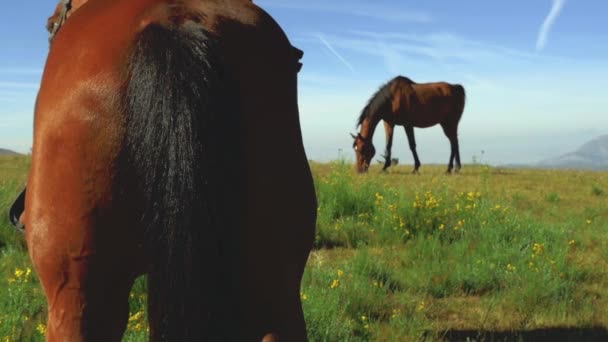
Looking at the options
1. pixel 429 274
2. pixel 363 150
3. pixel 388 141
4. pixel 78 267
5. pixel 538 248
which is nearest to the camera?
pixel 78 267

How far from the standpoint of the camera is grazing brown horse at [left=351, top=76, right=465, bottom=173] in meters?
15.5

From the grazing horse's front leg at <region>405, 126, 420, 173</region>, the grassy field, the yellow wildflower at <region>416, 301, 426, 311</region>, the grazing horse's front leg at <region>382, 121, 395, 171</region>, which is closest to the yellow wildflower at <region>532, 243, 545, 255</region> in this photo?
the grassy field

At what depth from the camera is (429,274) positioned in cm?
486

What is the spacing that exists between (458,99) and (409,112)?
2228 millimetres

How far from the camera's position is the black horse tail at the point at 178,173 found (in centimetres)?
154

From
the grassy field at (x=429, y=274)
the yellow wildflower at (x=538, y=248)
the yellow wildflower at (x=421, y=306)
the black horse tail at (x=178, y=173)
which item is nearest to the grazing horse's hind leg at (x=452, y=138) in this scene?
the grassy field at (x=429, y=274)

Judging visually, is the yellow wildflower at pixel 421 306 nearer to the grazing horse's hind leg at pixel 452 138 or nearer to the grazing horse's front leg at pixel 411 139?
the grazing horse's front leg at pixel 411 139

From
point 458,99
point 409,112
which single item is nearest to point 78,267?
point 409,112

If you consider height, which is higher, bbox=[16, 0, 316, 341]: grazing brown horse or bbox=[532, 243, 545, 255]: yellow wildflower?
bbox=[16, 0, 316, 341]: grazing brown horse

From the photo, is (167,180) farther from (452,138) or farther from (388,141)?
(452,138)

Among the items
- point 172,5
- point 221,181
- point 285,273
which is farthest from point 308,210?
point 172,5

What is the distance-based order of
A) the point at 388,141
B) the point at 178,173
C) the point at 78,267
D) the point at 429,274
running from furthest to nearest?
the point at 388,141
the point at 429,274
the point at 78,267
the point at 178,173

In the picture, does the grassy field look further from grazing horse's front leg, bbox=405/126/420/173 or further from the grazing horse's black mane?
the grazing horse's black mane

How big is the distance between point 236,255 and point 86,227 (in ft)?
1.41
